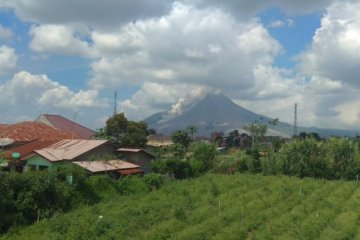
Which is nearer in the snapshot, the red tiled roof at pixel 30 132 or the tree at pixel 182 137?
the red tiled roof at pixel 30 132

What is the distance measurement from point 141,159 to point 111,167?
25.0ft

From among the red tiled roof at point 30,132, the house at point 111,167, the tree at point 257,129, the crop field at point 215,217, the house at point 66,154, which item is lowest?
the crop field at point 215,217

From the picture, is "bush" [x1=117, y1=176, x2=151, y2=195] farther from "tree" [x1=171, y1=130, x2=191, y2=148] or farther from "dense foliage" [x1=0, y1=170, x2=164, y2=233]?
"tree" [x1=171, y1=130, x2=191, y2=148]

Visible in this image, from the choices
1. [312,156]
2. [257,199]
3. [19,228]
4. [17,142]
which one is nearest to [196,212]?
[257,199]

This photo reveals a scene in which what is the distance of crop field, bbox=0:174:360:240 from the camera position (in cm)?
1814

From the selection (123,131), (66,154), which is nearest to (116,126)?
(123,131)

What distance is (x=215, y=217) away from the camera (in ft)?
67.9

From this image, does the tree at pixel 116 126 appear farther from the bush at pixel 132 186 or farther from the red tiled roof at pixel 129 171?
the bush at pixel 132 186

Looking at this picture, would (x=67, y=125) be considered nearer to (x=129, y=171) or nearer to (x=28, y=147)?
(x=28, y=147)

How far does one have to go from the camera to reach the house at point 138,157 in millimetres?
45062

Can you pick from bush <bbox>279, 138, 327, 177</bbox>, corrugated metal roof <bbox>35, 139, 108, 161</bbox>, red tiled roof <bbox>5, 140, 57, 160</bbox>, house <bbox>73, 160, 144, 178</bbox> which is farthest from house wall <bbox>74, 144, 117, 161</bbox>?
bush <bbox>279, 138, 327, 177</bbox>

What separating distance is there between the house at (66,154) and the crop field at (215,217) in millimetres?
10947

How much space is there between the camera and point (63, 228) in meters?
19.3


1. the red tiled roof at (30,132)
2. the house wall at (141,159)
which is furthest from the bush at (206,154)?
the red tiled roof at (30,132)
